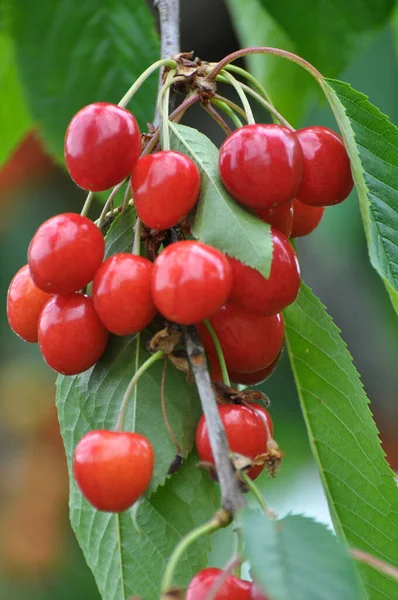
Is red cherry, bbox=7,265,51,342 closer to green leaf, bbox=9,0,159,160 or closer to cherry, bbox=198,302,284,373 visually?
cherry, bbox=198,302,284,373

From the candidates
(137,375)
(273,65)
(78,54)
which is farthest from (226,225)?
(273,65)

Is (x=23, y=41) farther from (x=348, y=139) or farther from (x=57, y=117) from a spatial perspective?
(x=348, y=139)

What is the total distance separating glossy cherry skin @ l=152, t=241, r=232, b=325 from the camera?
2.73 feet

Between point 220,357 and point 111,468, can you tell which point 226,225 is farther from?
point 111,468

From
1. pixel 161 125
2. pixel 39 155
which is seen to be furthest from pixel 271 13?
pixel 39 155

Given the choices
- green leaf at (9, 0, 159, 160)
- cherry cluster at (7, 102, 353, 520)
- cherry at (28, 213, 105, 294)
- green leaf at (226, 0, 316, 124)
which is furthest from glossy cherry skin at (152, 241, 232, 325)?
Result: green leaf at (226, 0, 316, 124)

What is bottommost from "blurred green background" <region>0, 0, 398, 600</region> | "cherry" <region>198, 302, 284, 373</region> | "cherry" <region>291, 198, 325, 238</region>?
"blurred green background" <region>0, 0, 398, 600</region>

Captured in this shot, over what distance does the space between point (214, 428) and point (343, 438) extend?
0.35 m

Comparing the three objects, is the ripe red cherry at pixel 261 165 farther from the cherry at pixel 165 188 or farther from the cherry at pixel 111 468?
the cherry at pixel 111 468

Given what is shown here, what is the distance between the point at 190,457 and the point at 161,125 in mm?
390

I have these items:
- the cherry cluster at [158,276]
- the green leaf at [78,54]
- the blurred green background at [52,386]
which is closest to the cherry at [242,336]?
the cherry cluster at [158,276]

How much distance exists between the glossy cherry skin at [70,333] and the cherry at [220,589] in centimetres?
28

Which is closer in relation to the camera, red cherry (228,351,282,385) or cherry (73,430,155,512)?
cherry (73,430,155,512)

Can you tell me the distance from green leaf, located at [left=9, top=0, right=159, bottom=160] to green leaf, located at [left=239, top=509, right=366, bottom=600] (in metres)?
0.84
